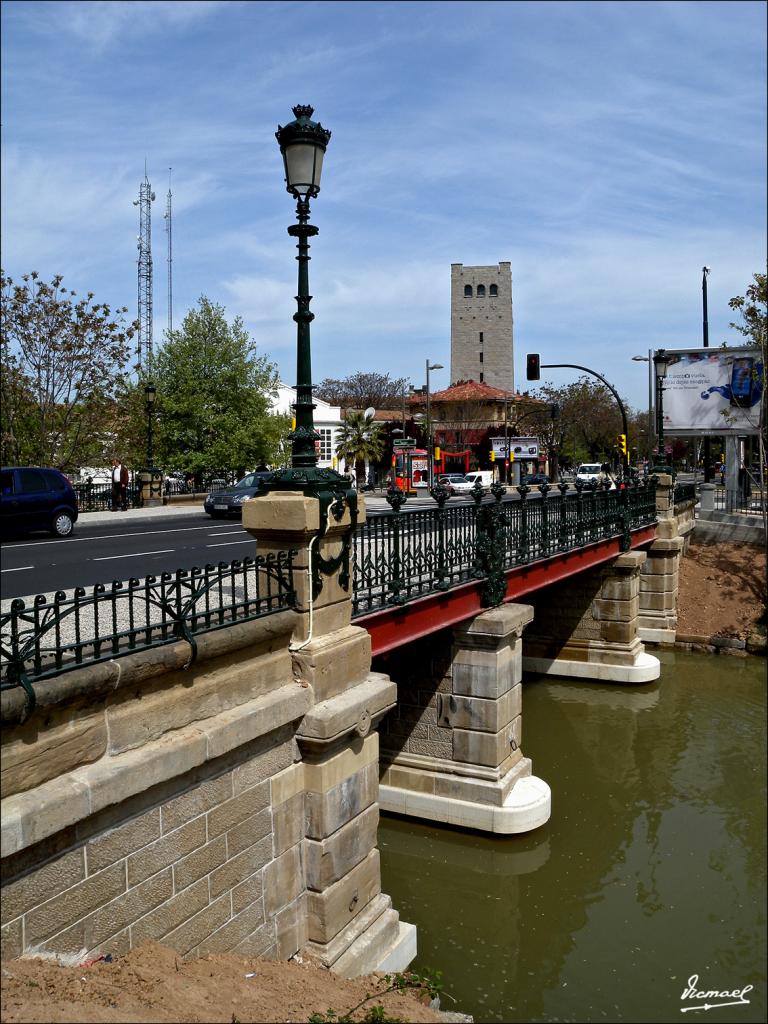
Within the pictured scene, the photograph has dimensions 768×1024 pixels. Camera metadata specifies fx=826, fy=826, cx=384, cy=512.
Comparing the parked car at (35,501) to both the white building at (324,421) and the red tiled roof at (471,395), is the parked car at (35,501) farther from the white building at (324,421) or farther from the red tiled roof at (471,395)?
the red tiled roof at (471,395)

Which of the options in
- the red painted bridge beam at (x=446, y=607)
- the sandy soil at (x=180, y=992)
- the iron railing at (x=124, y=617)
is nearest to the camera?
the sandy soil at (x=180, y=992)

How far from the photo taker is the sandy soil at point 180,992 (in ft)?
15.3

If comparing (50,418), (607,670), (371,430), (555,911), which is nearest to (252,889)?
(555,911)

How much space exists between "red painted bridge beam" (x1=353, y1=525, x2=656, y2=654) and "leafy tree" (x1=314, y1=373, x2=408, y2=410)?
69283mm

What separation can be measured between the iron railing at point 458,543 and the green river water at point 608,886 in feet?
13.5

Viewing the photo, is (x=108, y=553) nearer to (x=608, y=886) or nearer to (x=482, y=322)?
(x=608, y=886)

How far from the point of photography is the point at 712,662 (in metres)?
24.2

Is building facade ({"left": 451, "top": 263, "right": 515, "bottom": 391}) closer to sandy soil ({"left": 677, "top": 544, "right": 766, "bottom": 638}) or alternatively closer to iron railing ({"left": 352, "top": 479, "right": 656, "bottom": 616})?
sandy soil ({"left": 677, "top": 544, "right": 766, "bottom": 638})

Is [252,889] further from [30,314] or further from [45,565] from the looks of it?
[30,314]

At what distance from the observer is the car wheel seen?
19.2m

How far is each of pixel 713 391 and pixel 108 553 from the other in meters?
28.5

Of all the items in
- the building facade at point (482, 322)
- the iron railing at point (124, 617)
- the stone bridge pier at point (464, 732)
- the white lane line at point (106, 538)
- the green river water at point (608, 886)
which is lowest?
the green river water at point (608, 886)

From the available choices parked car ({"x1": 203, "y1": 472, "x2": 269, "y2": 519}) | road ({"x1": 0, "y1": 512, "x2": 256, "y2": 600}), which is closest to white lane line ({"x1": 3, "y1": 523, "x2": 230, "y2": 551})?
road ({"x1": 0, "y1": 512, "x2": 256, "y2": 600})

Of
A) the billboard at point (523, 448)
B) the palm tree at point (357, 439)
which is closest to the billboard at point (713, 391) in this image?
the palm tree at point (357, 439)
